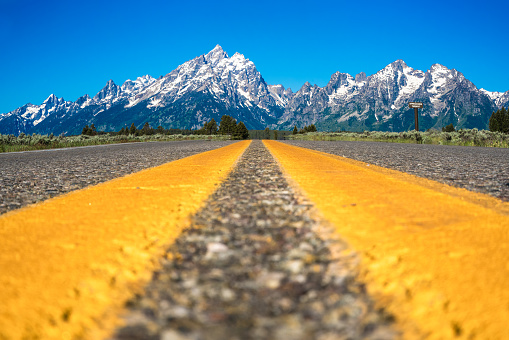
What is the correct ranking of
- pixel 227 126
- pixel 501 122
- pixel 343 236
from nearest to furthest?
pixel 343 236, pixel 501 122, pixel 227 126

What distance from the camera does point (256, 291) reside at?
1902 millimetres

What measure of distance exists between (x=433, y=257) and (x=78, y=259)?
8.39 feet

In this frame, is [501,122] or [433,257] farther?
[501,122]

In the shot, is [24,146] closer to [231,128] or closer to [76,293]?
[76,293]

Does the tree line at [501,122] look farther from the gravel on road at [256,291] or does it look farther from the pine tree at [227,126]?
the gravel on road at [256,291]

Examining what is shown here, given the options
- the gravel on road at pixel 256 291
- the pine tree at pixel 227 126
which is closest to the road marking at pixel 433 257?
the gravel on road at pixel 256 291

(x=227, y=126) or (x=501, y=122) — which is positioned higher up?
(x=227, y=126)

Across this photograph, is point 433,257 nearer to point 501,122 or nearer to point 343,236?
point 343,236

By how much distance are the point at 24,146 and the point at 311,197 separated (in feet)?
97.5

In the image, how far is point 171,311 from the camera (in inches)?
66.7

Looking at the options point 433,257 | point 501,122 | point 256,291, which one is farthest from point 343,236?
point 501,122

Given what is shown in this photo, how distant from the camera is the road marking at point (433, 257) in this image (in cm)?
160

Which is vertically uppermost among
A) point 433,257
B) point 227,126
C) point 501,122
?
point 227,126

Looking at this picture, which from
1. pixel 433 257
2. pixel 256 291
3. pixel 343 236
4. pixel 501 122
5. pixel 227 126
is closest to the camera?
pixel 256 291
